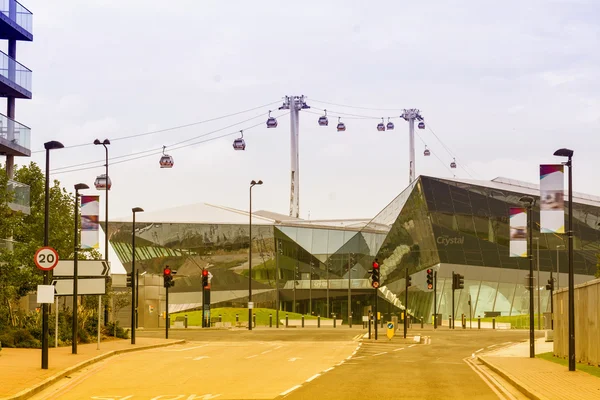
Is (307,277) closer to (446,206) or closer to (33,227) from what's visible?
(446,206)

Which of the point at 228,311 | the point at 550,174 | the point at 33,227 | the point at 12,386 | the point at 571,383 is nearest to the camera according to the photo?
the point at 12,386

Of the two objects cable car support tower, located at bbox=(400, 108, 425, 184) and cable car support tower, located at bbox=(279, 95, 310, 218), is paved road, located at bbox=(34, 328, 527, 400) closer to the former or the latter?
cable car support tower, located at bbox=(279, 95, 310, 218)

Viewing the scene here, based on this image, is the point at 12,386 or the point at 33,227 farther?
the point at 33,227

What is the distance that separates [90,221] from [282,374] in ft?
79.1

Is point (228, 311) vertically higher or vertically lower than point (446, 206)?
lower

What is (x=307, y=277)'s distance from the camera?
368 ft

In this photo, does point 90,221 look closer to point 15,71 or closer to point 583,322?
point 15,71

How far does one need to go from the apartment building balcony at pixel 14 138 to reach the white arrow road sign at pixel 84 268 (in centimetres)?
1604

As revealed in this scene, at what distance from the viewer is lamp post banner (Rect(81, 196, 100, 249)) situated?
48.3m

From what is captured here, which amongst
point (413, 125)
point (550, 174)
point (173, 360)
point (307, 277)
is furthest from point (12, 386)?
point (413, 125)

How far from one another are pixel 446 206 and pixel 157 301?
3282cm

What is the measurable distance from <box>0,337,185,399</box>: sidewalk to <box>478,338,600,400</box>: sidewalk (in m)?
11.2

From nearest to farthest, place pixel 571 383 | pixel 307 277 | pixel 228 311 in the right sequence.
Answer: pixel 571 383, pixel 228 311, pixel 307 277

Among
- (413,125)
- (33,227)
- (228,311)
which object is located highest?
(413,125)
